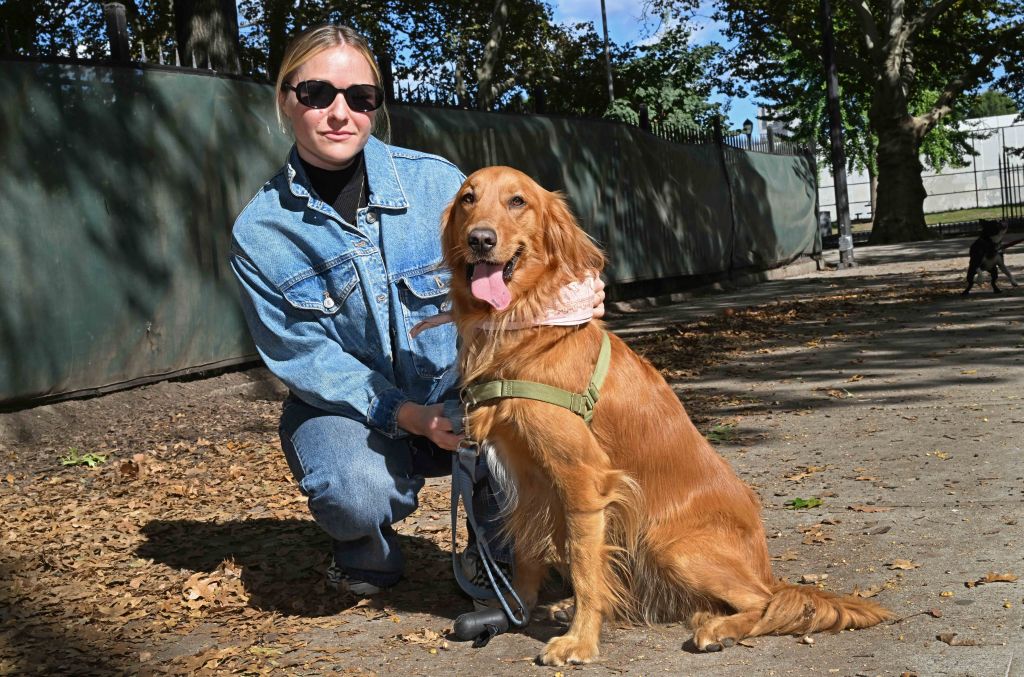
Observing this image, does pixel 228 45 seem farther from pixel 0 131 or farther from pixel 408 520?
pixel 408 520

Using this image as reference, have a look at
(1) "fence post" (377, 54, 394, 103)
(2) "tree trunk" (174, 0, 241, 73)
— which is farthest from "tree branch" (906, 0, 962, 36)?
Result: (2) "tree trunk" (174, 0, 241, 73)

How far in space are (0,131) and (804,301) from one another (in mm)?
10566

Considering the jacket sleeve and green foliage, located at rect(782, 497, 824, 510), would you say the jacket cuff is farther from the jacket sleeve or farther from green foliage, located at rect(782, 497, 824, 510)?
green foliage, located at rect(782, 497, 824, 510)

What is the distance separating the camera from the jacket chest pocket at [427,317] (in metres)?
3.84

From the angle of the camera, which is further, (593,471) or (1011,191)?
(1011,191)

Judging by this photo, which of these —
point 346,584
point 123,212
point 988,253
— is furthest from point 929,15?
point 346,584

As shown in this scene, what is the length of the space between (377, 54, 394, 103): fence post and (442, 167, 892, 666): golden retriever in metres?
6.79

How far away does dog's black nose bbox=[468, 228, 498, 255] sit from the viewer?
318cm

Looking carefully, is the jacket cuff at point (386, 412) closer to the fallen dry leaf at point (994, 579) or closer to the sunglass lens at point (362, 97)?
the sunglass lens at point (362, 97)

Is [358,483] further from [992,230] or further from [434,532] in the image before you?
[992,230]

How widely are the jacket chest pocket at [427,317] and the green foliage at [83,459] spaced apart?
11.2 ft

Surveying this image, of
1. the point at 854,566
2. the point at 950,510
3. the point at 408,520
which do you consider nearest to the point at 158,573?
the point at 408,520

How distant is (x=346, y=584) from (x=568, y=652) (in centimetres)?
109

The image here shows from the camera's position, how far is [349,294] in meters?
3.79
